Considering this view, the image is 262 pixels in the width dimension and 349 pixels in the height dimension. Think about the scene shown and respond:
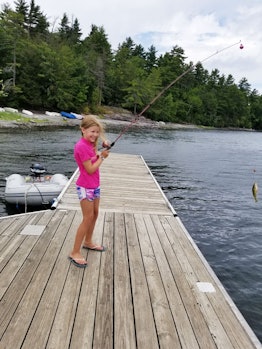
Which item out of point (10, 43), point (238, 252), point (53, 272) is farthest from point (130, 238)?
point (10, 43)

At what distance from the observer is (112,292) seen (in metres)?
3.52

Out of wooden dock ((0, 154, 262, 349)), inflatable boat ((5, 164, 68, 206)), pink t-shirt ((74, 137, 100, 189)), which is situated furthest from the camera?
inflatable boat ((5, 164, 68, 206))

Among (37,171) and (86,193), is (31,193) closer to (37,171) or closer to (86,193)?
(37,171)

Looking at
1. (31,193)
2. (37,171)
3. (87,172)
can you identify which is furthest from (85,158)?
(37,171)

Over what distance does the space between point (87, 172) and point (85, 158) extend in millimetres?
187

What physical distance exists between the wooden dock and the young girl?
436 millimetres

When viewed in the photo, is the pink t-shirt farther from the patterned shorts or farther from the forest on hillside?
the forest on hillside

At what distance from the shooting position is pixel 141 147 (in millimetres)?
25359

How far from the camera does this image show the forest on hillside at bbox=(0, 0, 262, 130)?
1828 inches

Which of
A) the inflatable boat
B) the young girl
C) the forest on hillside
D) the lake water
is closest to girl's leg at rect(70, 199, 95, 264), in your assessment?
the young girl

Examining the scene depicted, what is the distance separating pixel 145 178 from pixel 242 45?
618 cm

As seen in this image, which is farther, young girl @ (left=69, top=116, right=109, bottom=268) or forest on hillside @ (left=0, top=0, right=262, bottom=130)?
forest on hillside @ (left=0, top=0, right=262, bottom=130)

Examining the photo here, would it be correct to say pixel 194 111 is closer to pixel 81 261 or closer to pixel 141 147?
pixel 141 147

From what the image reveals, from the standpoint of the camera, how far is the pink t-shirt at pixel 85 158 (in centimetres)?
376
